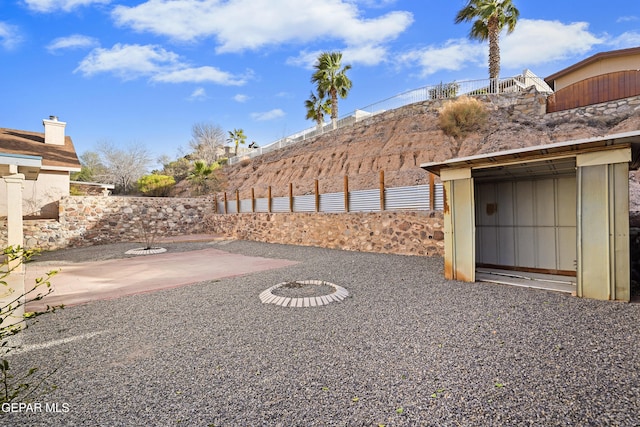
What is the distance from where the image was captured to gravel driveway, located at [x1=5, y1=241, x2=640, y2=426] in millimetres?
2020

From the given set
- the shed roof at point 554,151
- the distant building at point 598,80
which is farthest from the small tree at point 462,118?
the shed roof at point 554,151

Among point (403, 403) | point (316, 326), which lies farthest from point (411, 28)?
point (403, 403)

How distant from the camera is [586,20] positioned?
575 inches

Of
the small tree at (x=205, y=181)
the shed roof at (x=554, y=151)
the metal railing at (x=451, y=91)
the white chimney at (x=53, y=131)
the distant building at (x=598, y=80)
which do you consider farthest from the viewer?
the small tree at (x=205, y=181)

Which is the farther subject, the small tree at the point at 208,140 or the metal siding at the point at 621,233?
the small tree at the point at 208,140

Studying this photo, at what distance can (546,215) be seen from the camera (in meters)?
5.77

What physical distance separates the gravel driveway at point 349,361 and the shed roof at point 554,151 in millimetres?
2136

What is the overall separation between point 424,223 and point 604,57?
14.1m

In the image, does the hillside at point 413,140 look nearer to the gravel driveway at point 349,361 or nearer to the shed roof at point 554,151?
the shed roof at point 554,151

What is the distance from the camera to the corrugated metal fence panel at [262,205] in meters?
13.7

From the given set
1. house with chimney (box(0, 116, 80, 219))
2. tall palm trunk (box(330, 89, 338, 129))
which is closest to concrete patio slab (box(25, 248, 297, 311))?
house with chimney (box(0, 116, 80, 219))

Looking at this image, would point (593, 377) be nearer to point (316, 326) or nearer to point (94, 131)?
point (316, 326)

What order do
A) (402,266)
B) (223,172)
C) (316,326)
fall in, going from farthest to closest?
(223,172)
(402,266)
(316,326)

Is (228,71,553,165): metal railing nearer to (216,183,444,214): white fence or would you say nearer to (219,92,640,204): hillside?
(219,92,640,204): hillside
